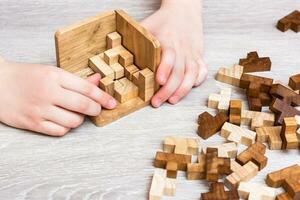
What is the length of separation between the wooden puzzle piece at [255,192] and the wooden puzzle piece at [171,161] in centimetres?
11

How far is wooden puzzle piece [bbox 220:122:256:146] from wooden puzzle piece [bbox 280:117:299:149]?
55mm

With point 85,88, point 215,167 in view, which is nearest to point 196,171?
point 215,167

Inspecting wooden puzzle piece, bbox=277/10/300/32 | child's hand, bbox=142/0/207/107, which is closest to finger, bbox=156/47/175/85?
child's hand, bbox=142/0/207/107

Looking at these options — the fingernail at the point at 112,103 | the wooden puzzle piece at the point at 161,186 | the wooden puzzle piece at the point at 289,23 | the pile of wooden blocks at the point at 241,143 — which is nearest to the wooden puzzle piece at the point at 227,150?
the pile of wooden blocks at the point at 241,143

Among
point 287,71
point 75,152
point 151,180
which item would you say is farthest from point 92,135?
point 287,71

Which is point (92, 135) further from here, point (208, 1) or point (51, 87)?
point (208, 1)

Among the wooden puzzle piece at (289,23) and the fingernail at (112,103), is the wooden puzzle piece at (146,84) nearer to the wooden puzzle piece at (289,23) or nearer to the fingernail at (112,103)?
the fingernail at (112,103)

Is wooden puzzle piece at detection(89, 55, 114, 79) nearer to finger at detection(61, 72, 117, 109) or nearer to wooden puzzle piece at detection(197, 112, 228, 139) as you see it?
finger at detection(61, 72, 117, 109)

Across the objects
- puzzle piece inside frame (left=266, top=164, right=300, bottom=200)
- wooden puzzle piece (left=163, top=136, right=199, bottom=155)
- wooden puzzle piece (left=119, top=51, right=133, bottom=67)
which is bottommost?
puzzle piece inside frame (left=266, top=164, right=300, bottom=200)

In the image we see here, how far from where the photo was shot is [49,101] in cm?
106

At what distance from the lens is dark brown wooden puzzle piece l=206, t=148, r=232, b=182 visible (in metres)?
1.00

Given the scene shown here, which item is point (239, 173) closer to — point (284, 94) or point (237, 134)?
point (237, 134)

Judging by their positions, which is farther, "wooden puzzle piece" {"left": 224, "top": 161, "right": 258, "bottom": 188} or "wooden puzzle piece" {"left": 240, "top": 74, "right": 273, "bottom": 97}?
"wooden puzzle piece" {"left": 240, "top": 74, "right": 273, "bottom": 97}

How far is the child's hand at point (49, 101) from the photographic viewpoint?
41.8 inches
